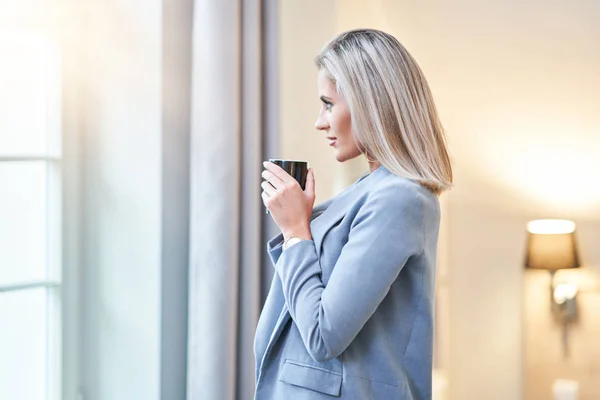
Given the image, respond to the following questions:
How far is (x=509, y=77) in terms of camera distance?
9.67 feet

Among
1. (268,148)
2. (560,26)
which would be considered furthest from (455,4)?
(268,148)

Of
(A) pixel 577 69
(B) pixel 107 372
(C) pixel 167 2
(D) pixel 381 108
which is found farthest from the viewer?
(A) pixel 577 69

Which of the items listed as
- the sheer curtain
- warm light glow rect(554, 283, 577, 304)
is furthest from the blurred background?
warm light glow rect(554, 283, 577, 304)

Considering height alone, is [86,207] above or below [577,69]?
below

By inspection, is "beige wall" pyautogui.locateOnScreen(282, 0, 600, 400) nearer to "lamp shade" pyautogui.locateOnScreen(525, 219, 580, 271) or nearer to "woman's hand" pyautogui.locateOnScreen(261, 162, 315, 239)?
"lamp shade" pyautogui.locateOnScreen(525, 219, 580, 271)

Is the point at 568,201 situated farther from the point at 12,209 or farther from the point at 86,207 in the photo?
the point at 12,209

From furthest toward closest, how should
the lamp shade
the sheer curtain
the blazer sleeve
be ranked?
the lamp shade < the sheer curtain < the blazer sleeve

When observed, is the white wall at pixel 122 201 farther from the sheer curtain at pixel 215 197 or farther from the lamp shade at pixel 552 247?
the lamp shade at pixel 552 247

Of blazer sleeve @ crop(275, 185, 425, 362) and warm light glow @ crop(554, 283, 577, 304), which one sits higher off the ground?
blazer sleeve @ crop(275, 185, 425, 362)

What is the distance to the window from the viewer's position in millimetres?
1796

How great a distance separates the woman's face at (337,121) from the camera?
4.26 ft

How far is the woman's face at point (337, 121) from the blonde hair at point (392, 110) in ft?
0.07

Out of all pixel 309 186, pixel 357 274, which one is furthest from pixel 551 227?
pixel 357 274

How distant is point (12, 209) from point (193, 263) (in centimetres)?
42
